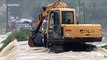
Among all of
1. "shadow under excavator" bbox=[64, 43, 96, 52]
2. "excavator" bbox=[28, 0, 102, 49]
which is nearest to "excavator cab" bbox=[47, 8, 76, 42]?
"excavator" bbox=[28, 0, 102, 49]

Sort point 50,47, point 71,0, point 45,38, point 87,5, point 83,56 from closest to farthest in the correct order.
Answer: point 83,56 < point 50,47 < point 45,38 < point 71,0 < point 87,5

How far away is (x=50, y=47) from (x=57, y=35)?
123 centimetres

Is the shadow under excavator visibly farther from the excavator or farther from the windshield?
the windshield

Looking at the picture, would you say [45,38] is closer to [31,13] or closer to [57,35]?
Result: [57,35]

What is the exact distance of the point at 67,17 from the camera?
28.3 metres

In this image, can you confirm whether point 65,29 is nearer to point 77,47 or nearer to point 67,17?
point 67,17

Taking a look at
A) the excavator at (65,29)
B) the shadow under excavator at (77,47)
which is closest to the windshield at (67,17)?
the excavator at (65,29)

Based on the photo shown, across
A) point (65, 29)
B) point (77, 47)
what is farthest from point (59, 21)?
point (77, 47)

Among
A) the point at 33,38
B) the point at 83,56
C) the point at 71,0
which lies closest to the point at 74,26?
the point at 83,56

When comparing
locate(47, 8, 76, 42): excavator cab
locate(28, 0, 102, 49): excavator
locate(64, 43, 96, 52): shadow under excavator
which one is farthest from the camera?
locate(64, 43, 96, 52): shadow under excavator

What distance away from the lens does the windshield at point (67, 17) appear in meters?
28.1

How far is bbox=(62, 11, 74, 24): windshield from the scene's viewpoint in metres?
28.1

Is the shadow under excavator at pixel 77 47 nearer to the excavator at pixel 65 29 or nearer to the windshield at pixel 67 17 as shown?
the excavator at pixel 65 29

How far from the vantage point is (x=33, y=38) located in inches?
1271
